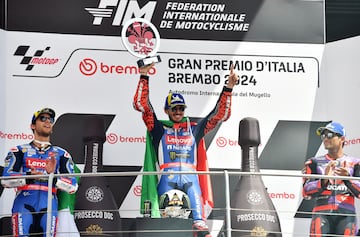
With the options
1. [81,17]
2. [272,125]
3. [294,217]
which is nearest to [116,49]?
[81,17]

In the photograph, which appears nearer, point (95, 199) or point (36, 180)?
point (36, 180)

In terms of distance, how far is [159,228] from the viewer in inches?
170

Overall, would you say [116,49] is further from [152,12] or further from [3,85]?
[3,85]

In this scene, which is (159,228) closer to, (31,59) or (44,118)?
(44,118)

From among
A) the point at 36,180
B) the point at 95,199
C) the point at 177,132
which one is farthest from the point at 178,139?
the point at 36,180

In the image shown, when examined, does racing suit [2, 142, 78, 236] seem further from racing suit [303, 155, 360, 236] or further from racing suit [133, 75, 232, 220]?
racing suit [303, 155, 360, 236]

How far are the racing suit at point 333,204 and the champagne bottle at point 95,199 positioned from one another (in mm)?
961

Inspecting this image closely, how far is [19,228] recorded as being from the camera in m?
4.55

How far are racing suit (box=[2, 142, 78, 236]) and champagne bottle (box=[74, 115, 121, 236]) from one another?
14 centimetres

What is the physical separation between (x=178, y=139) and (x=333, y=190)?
86 centimetres

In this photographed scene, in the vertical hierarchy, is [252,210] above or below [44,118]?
below

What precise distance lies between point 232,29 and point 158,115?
726 millimetres

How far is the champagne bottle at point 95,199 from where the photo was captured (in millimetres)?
4664

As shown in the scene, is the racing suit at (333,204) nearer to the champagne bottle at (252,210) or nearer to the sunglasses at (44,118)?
the champagne bottle at (252,210)
